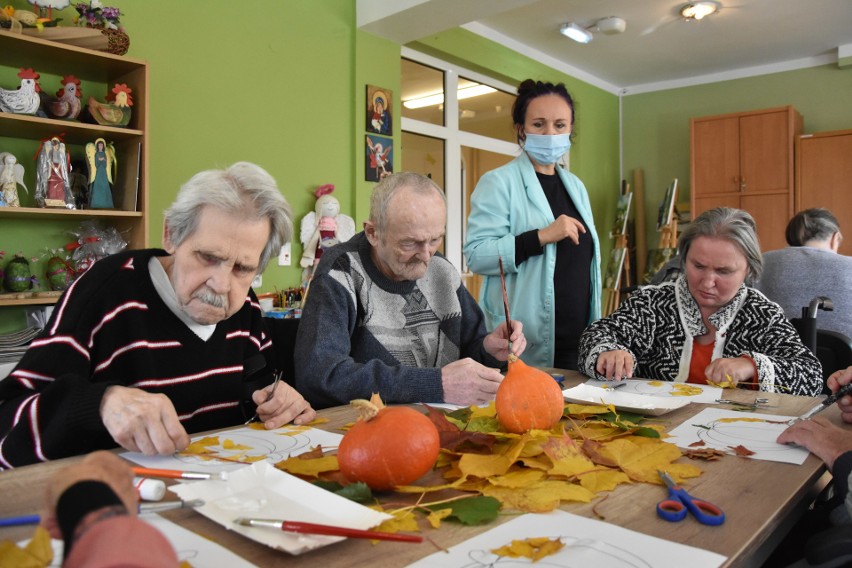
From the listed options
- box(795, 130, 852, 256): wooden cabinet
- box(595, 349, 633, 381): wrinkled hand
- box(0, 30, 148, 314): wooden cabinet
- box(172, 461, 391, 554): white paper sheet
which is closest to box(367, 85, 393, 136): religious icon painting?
box(0, 30, 148, 314): wooden cabinet

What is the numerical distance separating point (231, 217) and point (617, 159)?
22.5ft

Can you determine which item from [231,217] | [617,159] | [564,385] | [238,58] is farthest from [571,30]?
[231,217]

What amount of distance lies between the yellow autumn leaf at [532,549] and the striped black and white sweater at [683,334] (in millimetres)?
1177

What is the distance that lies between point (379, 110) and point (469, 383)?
10.8ft

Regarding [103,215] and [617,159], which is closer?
[103,215]

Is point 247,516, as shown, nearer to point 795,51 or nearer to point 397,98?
point 397,98

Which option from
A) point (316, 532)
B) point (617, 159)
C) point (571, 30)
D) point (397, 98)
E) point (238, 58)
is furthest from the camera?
point (617, 159)

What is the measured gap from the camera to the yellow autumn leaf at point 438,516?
711mm

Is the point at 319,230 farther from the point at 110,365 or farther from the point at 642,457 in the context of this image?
the point at 642,457

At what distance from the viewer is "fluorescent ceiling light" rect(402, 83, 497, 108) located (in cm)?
505

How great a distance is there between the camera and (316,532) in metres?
0.62

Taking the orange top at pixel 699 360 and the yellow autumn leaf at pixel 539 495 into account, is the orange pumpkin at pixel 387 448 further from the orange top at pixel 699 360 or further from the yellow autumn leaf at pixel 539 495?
the orange top at pixel 699 360

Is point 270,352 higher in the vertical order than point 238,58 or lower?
lower

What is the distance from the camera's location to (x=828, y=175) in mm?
5992
